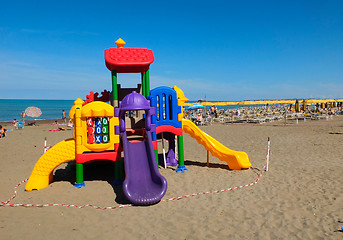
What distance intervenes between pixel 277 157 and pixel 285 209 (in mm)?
5943

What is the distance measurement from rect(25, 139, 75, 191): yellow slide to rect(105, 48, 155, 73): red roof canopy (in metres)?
2.87

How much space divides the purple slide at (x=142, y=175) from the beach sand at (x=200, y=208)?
0.89 feet

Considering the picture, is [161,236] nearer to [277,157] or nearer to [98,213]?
[98,213]

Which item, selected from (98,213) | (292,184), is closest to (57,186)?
(98,213)

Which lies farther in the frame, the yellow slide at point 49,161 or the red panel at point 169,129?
the red panel at point 169,129

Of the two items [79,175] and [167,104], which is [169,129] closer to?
[167,104]

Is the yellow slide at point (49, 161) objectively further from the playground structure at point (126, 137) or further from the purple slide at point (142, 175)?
the purple slide at point (142, 175)

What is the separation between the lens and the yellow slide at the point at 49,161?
7738mm

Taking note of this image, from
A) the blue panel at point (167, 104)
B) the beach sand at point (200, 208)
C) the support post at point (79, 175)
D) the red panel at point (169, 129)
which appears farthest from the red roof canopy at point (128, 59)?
the beach sand at point (200, 208)

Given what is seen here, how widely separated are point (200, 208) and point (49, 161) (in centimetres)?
469

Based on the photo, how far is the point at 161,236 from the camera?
4938 mm

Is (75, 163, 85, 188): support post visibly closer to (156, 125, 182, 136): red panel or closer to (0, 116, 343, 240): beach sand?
(0, 116, 343, 240): beach sand

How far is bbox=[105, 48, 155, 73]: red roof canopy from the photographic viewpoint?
28.5ft

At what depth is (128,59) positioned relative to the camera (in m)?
8.79
